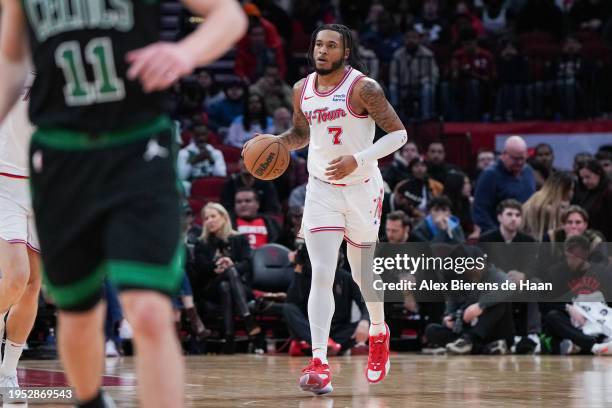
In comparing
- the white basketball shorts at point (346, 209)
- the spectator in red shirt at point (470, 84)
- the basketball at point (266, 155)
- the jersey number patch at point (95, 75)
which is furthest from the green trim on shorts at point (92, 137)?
the spectator in red shirt at point (470, 84)

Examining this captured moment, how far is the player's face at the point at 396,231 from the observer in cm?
1276

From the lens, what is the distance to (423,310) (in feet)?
43.0

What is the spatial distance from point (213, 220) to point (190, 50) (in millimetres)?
8964

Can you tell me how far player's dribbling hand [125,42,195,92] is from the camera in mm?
3705

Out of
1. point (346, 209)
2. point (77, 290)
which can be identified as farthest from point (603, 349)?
point (77, 290)

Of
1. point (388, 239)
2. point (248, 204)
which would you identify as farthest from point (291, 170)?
point (388, 239)

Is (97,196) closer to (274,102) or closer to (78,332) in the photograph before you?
(78,332)

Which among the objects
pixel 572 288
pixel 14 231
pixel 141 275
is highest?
pixel 141 275

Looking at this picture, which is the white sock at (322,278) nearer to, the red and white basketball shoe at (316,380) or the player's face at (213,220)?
the red and white basketball shoe at (316,380)

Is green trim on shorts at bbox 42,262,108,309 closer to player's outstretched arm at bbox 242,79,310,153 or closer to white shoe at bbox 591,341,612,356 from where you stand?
player's outstretched arm at bbox 242,79,310,153

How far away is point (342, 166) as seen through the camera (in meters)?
7.76

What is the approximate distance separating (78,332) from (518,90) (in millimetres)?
14499

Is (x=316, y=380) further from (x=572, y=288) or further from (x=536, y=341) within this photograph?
(x=572, y=288)

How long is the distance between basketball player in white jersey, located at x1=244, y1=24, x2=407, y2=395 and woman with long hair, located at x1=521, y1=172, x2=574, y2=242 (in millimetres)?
5482
